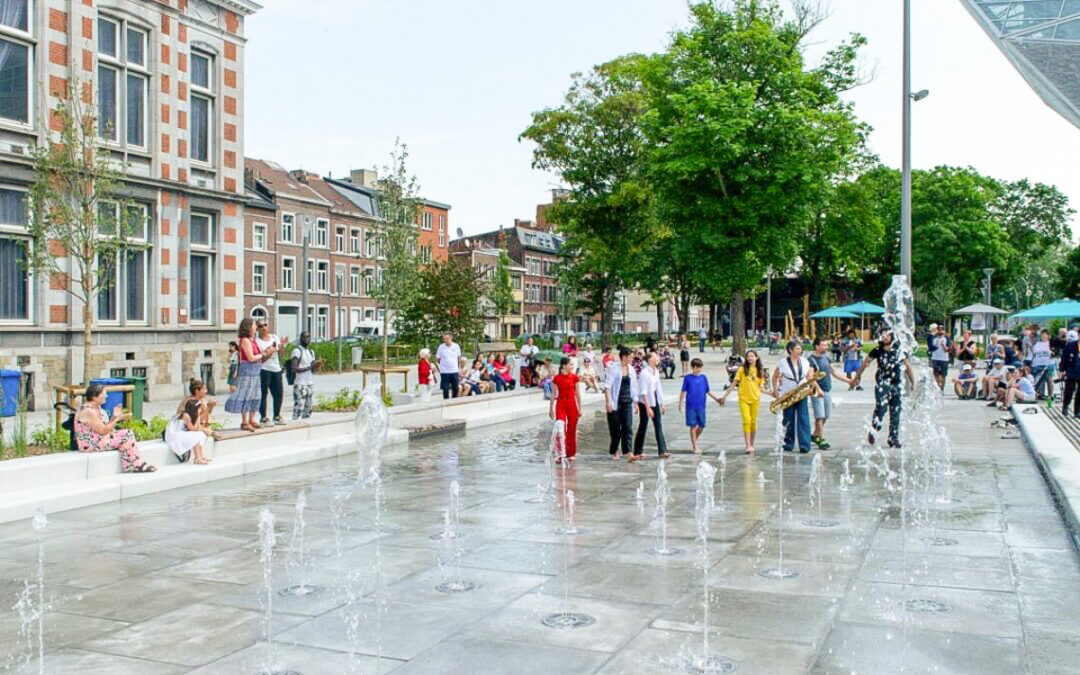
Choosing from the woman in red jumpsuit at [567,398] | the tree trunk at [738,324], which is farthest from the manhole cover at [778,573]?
the tree trunk at [738,324]

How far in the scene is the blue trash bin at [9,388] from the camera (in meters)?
18.2

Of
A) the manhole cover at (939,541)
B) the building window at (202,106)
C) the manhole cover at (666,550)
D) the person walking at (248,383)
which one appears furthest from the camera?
the building window at (202,106)

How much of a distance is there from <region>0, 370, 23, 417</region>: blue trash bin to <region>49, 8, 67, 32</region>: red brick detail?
7.78 m

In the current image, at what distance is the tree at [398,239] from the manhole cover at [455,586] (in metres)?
20.9

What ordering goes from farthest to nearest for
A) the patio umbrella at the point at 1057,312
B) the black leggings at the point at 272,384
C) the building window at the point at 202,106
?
the patio umbrella at the point at 1057,312 < the building window at the point at 202,106 < the black leggings at the point at 272,384

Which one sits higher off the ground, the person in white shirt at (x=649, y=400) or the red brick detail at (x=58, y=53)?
the red brick detail at (x=58, y=53)

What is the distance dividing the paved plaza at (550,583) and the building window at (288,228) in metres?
53.9

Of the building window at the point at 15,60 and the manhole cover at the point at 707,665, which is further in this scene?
the building window at the point at 15,60

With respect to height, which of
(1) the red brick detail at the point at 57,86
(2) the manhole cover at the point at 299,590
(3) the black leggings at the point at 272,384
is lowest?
(2) the manhole cover at the point at 299,590

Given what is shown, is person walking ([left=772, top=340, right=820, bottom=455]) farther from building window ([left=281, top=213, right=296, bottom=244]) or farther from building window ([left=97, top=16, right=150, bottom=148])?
building window ([left=281, top=213, right=296, bottom=244])

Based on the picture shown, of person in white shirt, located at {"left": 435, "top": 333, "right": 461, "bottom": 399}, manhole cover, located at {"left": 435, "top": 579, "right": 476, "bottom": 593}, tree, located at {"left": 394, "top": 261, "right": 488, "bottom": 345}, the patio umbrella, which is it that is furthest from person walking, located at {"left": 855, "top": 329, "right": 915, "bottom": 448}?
the patio umbrella

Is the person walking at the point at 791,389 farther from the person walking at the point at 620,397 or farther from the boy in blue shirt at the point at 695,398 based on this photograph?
the person walking at the point at 620,397

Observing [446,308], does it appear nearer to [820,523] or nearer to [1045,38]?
[1045,38]

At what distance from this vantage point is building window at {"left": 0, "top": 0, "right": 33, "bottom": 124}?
1978 centimetres
